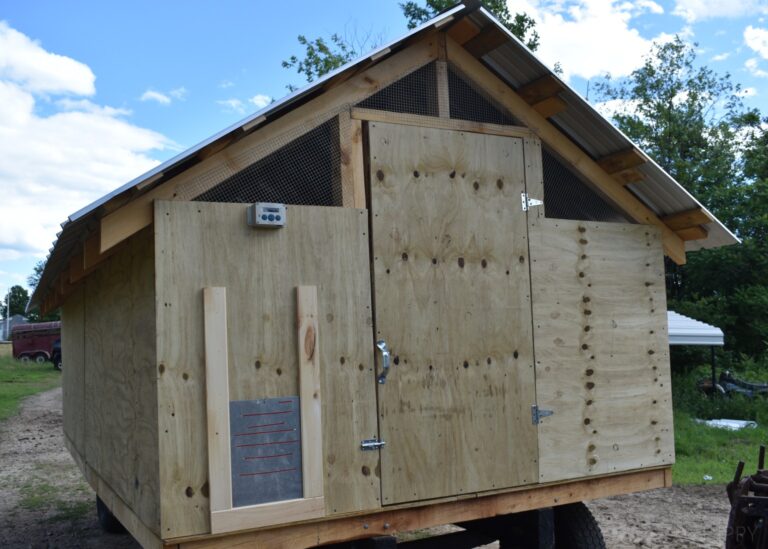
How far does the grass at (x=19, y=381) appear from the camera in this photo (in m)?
18.5

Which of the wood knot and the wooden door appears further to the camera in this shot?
the wooden door

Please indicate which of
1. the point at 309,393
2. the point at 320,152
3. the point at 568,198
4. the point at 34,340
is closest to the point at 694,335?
the point at 568,198

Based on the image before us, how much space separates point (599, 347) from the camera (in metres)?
4.96

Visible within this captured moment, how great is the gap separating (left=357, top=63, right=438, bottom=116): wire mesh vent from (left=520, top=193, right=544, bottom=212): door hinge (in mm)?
786

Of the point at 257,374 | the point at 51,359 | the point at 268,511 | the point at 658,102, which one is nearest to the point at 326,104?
the point at 257,374

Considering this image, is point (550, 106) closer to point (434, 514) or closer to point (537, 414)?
point (537, 414)

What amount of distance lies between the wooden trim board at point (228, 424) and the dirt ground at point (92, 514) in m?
3.85

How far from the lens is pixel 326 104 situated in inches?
163

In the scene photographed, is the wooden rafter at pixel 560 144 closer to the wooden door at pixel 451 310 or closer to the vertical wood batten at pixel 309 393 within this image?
the wooden door at pixel 451 310

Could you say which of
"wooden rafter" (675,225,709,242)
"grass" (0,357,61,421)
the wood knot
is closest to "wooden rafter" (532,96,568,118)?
"wooden rafter" (675,225,709,242)

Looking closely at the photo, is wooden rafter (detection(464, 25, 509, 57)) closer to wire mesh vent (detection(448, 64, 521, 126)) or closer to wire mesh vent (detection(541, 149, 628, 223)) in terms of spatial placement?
wire mesh vent (detection(448, 64, 521, 126))

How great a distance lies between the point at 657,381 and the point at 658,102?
936 inches

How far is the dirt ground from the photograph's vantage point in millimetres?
6973

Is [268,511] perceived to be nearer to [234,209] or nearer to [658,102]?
[234,209]
